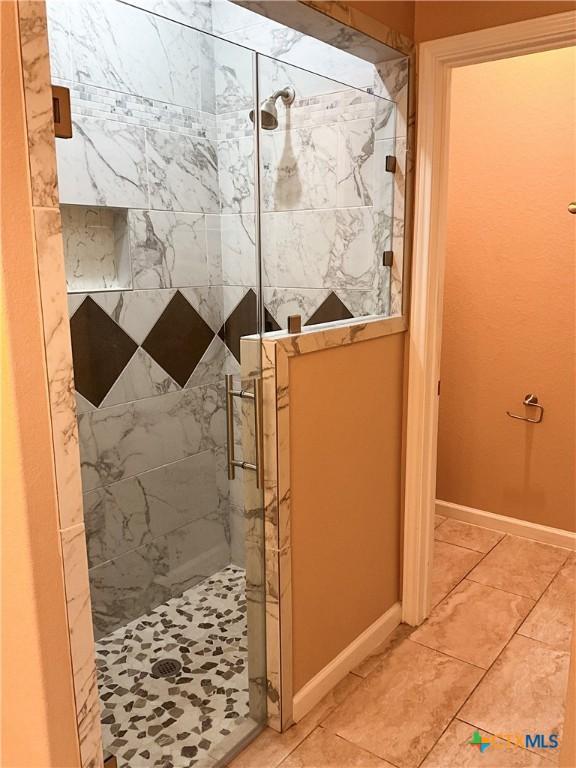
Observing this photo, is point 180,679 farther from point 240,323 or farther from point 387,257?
point 387,257

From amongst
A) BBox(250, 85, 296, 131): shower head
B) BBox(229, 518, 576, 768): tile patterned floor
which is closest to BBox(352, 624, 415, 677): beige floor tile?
BBox(229, 518, 576, 768): tile patterned floor

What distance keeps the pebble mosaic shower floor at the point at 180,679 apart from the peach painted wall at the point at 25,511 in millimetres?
631

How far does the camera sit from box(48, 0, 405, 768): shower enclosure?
202 cm

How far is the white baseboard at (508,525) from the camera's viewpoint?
339cm

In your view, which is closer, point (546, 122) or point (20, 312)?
point (20, 312)

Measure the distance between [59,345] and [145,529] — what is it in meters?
1.28

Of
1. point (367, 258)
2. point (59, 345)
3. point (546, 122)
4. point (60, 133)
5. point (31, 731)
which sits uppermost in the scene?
point (546, 122)

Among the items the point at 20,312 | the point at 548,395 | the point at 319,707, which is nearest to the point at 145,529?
the point at 319,707

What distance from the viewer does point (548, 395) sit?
3.32 metres

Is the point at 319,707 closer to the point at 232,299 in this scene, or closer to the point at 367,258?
the point at 232,299

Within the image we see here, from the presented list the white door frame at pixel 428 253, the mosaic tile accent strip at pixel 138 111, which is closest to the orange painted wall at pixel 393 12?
the white door frame at pixel 428 253

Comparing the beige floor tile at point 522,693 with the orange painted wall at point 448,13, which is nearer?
the orange painted wall at point 448,13

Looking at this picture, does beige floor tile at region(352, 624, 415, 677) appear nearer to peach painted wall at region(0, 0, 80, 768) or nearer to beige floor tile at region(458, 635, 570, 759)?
beige floor tile at region(458, 635, 570, 759)

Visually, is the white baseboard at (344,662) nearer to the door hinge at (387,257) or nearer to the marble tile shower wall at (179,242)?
the marble tile shower wall at (179,242)
